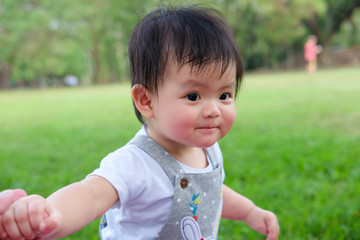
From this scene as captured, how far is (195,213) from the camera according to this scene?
1222mm

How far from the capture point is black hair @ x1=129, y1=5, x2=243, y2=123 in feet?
3.76

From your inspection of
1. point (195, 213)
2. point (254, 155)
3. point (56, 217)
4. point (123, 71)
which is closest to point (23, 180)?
point (254, 155)

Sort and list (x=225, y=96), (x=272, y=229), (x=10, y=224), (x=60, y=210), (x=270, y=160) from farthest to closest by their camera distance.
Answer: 1. (x=270, y=160)
2. (x=272, y=229)
3. (x=225, y=96)
4. (x=60, y=210)
5. (x=10, y=224)

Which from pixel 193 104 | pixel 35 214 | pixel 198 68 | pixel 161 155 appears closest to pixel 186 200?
pixel 161 155

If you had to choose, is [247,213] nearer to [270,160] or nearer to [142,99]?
[142,99]

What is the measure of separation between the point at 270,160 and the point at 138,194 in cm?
248

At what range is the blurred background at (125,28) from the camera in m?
25.6

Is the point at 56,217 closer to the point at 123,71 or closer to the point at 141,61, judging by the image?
the point at 141,61

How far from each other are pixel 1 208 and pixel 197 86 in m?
0.63

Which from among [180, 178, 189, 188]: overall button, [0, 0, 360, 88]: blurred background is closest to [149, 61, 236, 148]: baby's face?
[180, 178, 189, 188]: overall button

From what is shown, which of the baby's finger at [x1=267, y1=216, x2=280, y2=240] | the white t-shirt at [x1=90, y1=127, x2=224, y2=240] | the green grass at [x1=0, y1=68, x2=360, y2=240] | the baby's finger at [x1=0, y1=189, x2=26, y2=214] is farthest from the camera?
the green grass at [x1=0, y1=68, x2=360, y2=240]

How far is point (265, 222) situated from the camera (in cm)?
151

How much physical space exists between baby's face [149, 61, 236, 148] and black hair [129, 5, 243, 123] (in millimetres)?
26

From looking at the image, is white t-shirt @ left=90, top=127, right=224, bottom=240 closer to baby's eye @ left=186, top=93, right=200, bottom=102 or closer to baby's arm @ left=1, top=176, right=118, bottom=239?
baby's arm @ left=1, top=176, right=118, bottom=239
